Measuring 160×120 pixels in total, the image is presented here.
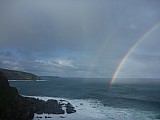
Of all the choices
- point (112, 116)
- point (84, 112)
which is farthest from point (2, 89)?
point (112, 116)

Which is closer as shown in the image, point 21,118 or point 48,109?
point 21,118

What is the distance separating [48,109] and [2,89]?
18.2m

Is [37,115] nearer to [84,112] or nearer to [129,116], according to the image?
[84,112]

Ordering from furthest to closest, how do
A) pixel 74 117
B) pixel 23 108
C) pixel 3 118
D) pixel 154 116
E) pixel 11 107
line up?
pixel 154 116
pixel 74 117
pixel 23 108
pixel 11 107
pixel 3 118

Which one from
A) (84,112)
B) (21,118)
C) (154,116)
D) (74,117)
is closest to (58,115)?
(74,117)

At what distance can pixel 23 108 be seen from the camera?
53.6 meters

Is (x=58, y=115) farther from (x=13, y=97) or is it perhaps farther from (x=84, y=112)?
(x=13, y=97)

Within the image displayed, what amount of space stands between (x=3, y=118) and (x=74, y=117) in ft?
71.6

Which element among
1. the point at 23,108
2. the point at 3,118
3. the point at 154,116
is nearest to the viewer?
the point at 3,118

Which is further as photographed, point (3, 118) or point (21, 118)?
point (21, 118)

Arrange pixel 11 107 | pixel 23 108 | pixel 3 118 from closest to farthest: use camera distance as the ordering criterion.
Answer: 1. pixel 3 118
2. pixel 11 107
3. pixel 23 108

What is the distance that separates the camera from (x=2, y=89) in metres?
55.4

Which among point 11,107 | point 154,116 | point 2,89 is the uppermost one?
point 2,89

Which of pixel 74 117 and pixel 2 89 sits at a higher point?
pixel 2 89
